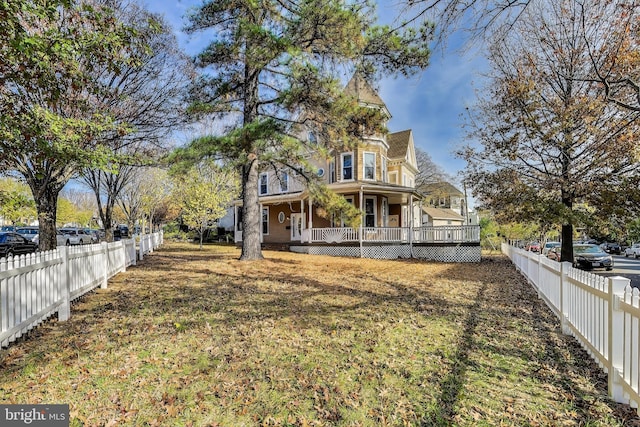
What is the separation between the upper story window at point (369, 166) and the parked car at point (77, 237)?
21.2 metres

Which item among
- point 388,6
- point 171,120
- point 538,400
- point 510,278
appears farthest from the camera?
point 171,120

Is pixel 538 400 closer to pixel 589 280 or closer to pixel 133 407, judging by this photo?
pixel 589 280

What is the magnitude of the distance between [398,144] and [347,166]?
22.0ft

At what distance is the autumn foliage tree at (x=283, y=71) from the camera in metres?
9.78

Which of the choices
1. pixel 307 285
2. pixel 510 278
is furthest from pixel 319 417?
pixel 510 278

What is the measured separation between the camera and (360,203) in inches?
679

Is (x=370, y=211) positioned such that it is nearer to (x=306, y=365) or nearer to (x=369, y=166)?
(x=369, y=166)

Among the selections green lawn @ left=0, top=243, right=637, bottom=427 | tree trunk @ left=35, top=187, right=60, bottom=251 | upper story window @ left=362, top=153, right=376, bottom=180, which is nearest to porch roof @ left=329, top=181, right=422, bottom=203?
upper story window @ left=362, top=153, right=376, bottom=180

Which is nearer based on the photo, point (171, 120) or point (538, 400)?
point (538, 400)

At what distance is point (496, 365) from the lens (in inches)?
153

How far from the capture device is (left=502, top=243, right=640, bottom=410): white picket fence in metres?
2.88

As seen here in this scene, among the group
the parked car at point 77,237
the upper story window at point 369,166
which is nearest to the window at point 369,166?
the upper story window at point 369,166

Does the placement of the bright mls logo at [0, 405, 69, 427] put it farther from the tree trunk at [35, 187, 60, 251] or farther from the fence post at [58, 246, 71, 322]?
the tree trunk at [35, 187, 60, 251]

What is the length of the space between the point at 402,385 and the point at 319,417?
0.97 metres
